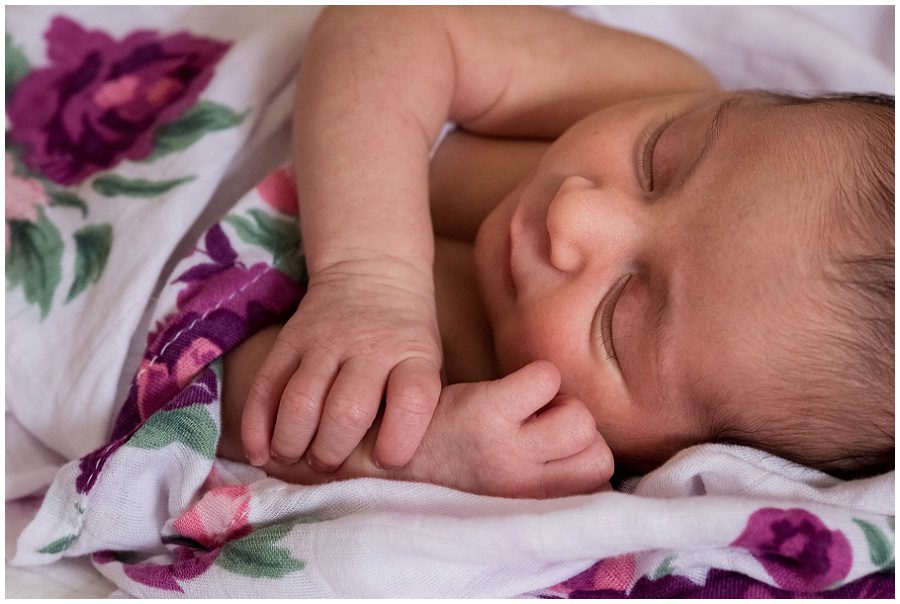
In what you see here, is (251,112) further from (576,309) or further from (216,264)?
(576,309)

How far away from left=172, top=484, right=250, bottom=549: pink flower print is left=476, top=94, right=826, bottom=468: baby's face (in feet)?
1.08

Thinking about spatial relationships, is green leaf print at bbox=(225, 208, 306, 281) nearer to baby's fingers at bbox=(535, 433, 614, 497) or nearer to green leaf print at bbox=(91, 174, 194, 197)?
green leaf print at bbox=(91, 174, 194, 197)

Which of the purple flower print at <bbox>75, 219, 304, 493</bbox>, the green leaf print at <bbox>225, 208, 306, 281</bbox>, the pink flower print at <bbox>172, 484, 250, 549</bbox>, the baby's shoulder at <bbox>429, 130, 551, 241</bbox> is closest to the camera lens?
the pink flower print at <bbox>172, 484, 250, 549</bbox>

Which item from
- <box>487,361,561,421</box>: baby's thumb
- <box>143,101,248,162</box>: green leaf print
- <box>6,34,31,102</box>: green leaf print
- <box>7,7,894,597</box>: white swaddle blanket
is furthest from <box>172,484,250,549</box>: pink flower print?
<box>6,34,31,102</box>: green leaf print

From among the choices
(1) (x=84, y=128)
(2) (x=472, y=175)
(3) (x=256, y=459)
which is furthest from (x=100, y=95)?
(3) (x=256, y=459)

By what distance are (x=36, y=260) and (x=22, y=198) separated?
0.37 feet

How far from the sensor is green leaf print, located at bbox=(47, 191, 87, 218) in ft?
3.75

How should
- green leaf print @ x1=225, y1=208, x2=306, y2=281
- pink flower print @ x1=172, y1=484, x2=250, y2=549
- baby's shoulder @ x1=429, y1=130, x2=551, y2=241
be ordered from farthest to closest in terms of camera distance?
1. baby's shoulder @ x1=429, y1=130, x2=551, y2=241
2. green leaf print @ x1=225, y1=208, x2=306, y2=281
3. pink flower print @ x1=172, y1=484, x2=250, y2=549

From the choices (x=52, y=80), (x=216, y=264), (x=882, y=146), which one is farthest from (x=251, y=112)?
(x=882, y=146)

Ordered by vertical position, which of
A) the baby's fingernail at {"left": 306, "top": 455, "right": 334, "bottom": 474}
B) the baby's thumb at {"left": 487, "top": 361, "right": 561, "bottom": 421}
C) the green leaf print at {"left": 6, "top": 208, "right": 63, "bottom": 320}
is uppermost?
the green leaf print at {"left": 6, "top": 208, "right": 63, "bottom": 320}

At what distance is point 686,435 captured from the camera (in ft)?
2.93

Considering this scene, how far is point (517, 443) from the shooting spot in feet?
2.81

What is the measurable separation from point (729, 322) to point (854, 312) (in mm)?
105

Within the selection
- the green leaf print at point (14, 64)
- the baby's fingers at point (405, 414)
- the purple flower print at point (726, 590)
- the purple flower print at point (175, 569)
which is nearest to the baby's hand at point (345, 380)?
the baby's fingers at point (405, 414)
